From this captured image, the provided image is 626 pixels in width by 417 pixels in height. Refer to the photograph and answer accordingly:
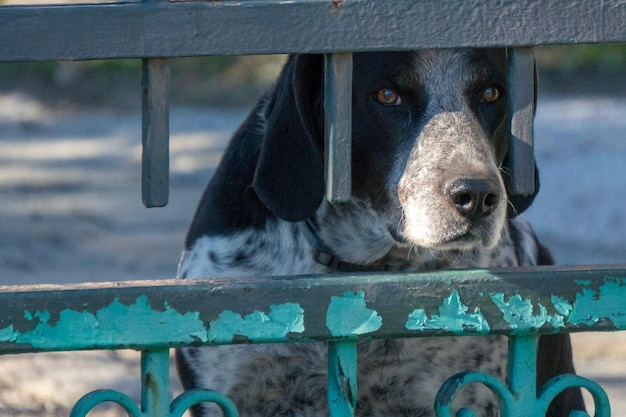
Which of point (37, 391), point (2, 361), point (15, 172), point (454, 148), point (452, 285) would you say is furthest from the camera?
point (15, 172)

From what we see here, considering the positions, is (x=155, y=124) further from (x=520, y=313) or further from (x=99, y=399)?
(x=520, y=313)

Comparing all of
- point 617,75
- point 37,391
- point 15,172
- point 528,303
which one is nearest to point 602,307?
point 528,303

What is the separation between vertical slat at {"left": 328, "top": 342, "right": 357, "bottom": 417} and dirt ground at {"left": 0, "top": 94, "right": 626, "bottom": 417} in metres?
2.03

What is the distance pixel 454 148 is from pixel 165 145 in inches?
38.7

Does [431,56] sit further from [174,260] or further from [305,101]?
[174,260]

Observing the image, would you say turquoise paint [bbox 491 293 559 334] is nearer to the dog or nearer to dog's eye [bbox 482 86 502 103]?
the dog

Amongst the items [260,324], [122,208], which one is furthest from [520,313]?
[122,208]

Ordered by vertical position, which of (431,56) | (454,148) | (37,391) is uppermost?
(431,56)

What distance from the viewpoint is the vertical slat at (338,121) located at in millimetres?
1786

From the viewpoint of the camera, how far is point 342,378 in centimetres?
188

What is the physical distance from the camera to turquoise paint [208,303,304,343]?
1773mm

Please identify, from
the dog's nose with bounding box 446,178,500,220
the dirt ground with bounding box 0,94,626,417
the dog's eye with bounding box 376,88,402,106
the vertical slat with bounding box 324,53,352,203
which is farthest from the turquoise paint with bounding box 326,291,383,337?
the dirt ground with bounding box 0,94,626,417

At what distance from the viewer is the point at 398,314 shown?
183cm

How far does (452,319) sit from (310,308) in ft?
0.77
